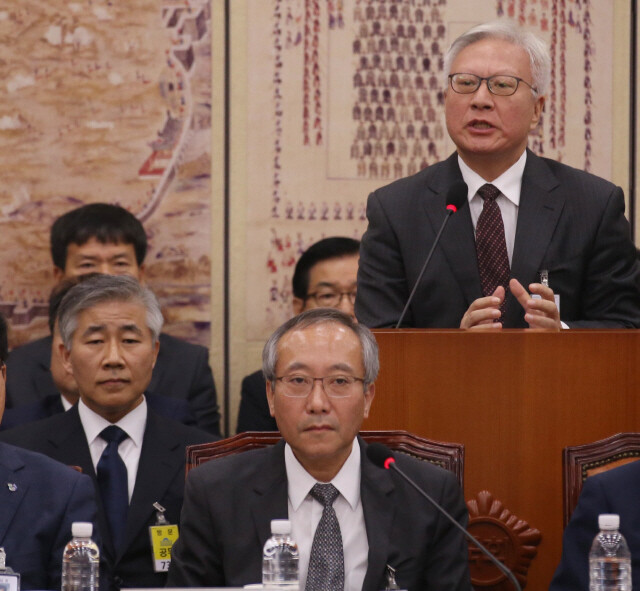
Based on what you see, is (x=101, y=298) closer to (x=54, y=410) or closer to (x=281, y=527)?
(x=54, y=410)

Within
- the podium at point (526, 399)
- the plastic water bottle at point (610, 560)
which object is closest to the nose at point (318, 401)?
the podium at point (526, 399)

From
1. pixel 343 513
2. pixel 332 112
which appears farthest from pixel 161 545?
pixel 332 112

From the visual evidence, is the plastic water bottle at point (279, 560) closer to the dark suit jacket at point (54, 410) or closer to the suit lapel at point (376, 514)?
the suit lapel at point (376, 514)

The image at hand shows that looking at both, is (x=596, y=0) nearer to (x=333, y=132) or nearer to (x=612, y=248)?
(x=333, y=132)

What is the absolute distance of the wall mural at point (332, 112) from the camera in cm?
514

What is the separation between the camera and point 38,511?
3010 millimetres

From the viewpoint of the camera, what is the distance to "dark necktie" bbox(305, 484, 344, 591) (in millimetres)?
2721

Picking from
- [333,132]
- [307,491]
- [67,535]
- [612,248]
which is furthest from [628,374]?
[333,132]

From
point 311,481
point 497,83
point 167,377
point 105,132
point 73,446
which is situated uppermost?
point 105,132

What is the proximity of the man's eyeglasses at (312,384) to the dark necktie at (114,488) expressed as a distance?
1002 mm

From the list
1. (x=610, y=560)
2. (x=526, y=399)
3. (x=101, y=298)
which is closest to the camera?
(x=610, y=560)

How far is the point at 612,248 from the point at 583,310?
0.19m

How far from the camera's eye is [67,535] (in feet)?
9.82

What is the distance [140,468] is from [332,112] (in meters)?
2.00
